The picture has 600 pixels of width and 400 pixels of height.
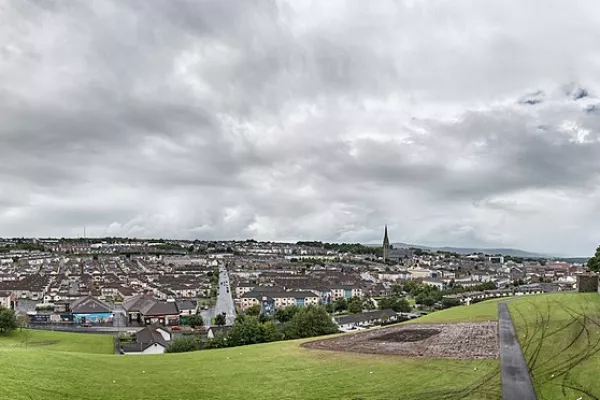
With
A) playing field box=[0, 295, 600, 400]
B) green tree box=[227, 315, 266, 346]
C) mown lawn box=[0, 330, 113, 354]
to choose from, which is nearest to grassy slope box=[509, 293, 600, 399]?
playing field box=[0, 295, 600, 400]

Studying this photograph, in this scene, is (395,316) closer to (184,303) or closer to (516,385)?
(184,303)

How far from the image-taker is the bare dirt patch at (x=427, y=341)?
25047 millimetres

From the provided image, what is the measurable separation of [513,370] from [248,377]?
11.4 m

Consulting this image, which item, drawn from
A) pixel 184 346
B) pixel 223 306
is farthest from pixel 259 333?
pixel 223 306

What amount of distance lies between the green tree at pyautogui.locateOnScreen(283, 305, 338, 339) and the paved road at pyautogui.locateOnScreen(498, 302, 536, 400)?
61.9ft

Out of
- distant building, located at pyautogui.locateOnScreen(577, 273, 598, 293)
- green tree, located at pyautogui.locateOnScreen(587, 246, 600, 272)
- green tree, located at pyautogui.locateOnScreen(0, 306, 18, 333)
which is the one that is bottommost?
green tree, located at pyautogui.locateOnScreen(0, 306, 18, 333)

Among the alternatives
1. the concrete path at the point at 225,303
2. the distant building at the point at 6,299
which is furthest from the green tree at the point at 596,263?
the distant building at the point at 6,299

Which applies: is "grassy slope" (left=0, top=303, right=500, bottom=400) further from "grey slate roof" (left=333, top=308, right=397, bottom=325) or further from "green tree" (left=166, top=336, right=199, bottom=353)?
"grey slate roof" (left=333, top=308, right=397, bottom=325)

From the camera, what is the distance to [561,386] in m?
18.5

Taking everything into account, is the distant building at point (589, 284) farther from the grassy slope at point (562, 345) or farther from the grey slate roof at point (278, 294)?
the grey slate roof at point (278, 294)

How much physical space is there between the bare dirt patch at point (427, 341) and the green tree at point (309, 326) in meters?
11.9

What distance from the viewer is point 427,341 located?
92.9 feet

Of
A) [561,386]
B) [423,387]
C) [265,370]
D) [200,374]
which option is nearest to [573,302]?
[561,386]

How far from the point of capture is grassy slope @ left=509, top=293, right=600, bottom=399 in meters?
18.5
